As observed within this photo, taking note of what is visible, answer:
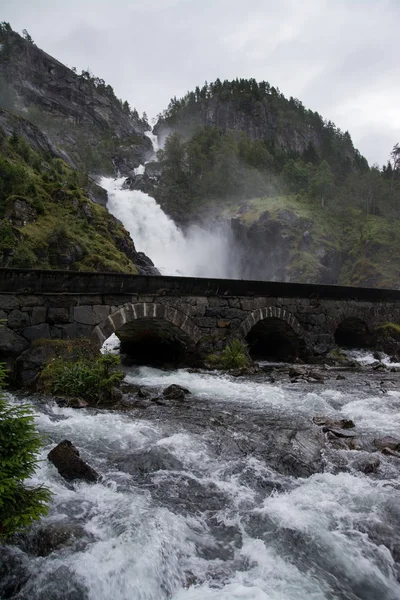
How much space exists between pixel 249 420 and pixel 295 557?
3.81 m

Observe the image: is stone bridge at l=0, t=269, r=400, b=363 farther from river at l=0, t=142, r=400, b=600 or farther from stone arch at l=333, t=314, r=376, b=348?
river at l=0, t=142, r=400, b=600

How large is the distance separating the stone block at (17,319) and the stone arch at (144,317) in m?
1.63

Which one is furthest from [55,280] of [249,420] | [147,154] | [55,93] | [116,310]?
[55,93]

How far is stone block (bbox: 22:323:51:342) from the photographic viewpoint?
959 cm

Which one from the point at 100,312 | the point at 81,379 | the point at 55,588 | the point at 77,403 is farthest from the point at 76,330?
the point at 55,588

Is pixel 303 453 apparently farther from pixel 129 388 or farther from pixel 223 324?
pixel 223 324

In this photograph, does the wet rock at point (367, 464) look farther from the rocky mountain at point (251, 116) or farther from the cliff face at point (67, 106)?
the rocky mountain at point (251, 116)

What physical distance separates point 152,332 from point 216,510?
9.43 m

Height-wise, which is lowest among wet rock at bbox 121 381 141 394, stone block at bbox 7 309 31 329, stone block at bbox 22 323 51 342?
wet rock at bbox 121 381 141 394

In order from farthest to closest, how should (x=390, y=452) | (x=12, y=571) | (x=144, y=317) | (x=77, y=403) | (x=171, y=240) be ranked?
(x=171, y=240) < (x=144, y=317) < (x=77, y=403) < (x=390, y=452) < (x=12, y=571)

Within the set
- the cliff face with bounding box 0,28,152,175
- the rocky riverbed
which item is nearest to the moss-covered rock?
the rocky riverbed

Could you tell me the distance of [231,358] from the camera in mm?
12625

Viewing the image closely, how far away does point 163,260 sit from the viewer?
4444 centimetres

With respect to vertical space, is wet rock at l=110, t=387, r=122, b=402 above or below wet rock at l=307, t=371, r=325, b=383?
above
